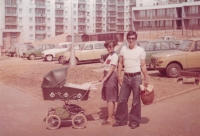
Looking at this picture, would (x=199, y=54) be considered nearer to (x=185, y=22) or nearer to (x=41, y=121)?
(x=41, y=121)

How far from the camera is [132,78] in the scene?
6.30 metres

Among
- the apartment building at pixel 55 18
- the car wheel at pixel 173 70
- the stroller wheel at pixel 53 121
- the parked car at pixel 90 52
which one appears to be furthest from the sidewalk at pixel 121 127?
the apartment building at pixel 55 18

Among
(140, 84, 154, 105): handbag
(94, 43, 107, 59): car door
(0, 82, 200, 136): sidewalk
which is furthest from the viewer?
(94, 43, 107, 59): car door

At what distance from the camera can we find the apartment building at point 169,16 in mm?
61281

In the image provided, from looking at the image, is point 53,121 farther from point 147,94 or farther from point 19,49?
point 19,49

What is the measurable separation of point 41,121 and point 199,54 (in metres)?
8.44

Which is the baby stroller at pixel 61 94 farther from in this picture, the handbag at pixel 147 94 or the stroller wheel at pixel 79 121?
the handbag at pixel 147 94

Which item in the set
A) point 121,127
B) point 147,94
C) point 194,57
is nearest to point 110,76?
point 147,94

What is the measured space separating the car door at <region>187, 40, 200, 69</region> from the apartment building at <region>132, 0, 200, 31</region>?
48266 millimetres

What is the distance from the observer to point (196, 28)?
59.7 m

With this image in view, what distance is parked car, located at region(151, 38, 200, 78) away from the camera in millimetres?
13328

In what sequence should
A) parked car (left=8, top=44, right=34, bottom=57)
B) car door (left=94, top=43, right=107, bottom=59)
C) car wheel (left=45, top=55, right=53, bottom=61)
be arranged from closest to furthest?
car door (left=94, top=43, right=107, bottom=59), car wheel (left=45, top=55, right=53, bottom=61), parked car (left=8, top=44, right=34, bottom=57)

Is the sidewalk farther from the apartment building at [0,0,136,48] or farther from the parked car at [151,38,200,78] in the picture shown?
the apartment building at [0,0,136,48]

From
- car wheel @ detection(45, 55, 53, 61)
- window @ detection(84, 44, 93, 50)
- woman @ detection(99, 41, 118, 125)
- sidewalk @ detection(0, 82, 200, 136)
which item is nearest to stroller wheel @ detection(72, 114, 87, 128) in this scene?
sidewalk @ detection(0, 82, 200, 136)
